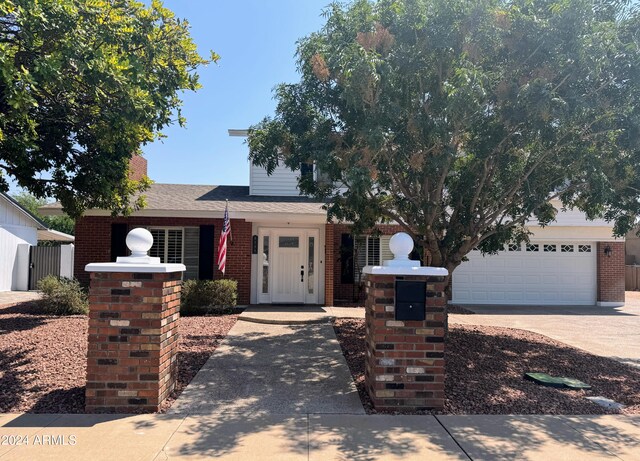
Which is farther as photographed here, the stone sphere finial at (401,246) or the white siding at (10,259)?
the white siding at (10,259)

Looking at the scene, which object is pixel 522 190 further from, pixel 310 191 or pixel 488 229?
pixel 310 191

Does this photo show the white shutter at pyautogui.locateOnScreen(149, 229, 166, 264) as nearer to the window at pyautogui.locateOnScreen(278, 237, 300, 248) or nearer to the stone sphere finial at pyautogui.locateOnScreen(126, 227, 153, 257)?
the window at pyautogui.locateOnScreen(278, 237, 300, 248)

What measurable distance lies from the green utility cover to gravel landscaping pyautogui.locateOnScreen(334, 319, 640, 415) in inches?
3.6

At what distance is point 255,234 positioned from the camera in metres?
13.2

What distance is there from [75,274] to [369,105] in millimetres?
10080

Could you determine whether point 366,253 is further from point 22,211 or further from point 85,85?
point 22,211

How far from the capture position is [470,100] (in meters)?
5.94

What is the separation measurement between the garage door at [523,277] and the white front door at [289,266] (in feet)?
17.2

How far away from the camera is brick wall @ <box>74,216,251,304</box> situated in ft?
41.7

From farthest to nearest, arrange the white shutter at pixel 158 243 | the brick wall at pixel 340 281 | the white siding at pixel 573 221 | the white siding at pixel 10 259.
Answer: the white siding at pixel 10 259, the white siding at pixel 573 221, the brick wall at pixel 340 281, the white shutter at pixel 158 243

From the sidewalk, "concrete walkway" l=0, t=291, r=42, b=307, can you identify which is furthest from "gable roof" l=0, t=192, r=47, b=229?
the sidewalk

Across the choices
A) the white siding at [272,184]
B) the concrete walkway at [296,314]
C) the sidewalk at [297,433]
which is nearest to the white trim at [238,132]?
the white siding at [272,184]

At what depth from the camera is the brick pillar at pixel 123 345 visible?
478 cm

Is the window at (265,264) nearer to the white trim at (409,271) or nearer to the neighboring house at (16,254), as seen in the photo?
the white trim at (409,271)
